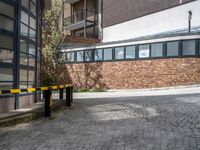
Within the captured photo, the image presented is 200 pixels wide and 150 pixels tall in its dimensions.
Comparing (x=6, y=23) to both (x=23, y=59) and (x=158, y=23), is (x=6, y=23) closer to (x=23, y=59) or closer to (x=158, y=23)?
(x=23, y=59)

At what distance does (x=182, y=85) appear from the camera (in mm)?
16422

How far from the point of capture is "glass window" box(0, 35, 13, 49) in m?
7.89

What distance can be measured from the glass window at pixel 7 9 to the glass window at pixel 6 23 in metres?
0.16

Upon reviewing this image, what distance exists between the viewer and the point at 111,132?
237 inches

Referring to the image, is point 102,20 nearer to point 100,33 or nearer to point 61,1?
point 100,33

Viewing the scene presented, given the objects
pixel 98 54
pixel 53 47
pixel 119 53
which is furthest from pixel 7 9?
pixel 98 54

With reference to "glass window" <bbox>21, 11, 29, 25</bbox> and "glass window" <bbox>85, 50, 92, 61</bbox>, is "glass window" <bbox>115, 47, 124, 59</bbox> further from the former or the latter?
"glass window" <bbox>21, 11, 29, 25</bbox>

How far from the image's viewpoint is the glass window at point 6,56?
26.0 ft

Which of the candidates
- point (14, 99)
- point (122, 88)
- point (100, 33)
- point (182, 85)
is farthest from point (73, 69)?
point (14, 99)

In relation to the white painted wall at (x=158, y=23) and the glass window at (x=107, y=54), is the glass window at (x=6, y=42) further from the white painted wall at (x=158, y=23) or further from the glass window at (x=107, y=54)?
the white painted wall at (x=158, y=23)

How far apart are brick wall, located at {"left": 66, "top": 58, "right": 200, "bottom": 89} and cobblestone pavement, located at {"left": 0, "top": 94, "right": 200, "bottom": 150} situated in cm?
815

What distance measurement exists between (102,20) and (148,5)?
276 inches

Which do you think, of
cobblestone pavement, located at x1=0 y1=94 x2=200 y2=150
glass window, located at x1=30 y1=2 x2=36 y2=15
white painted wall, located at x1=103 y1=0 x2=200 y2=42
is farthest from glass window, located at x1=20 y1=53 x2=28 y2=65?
white painted wall, located at x1=103 y1=0 x2=200 y2=42

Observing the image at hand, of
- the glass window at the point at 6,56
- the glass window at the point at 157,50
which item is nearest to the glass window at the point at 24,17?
the glass window at the point at 6,56
